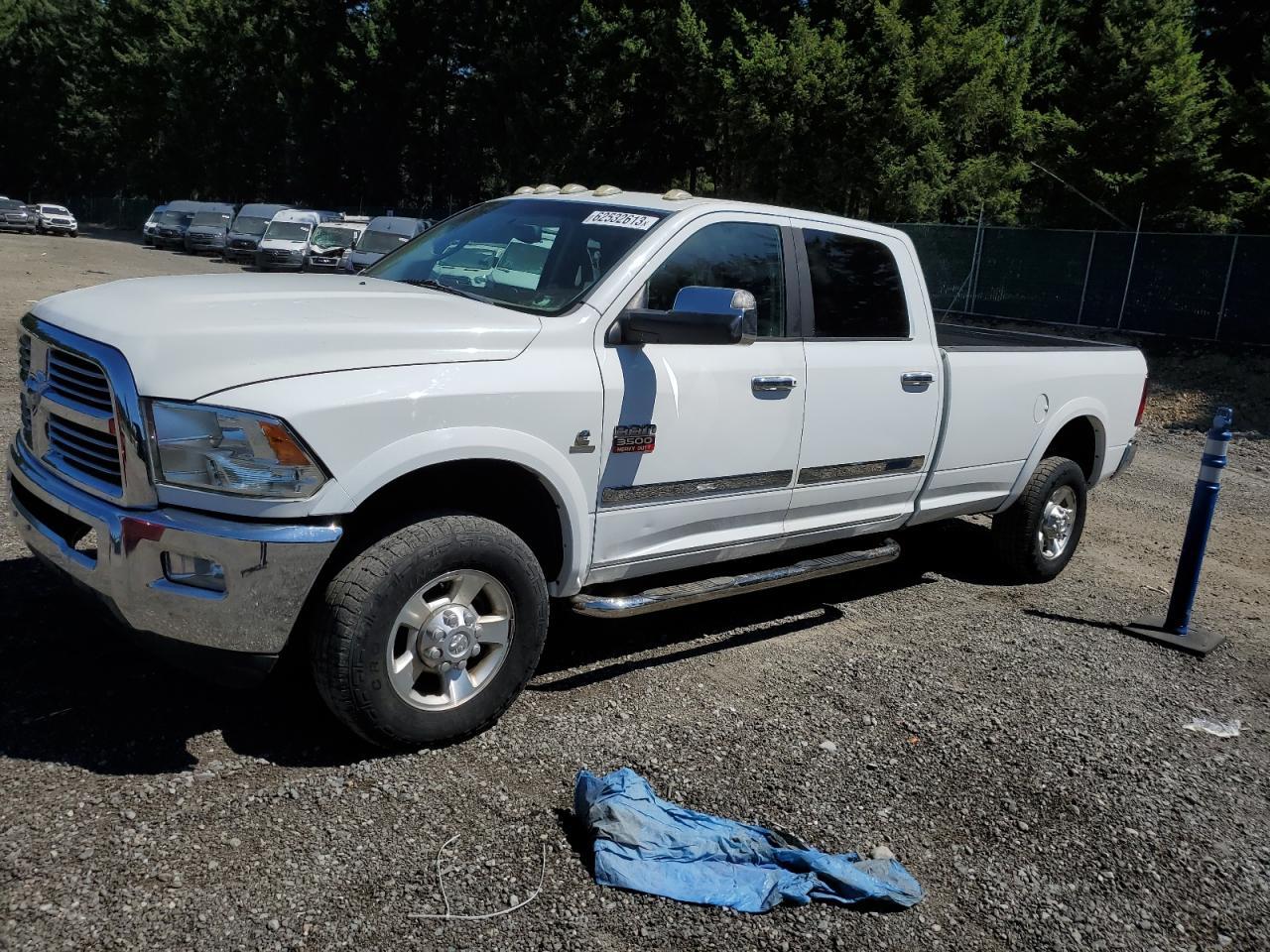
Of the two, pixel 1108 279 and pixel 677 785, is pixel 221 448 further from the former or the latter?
pixel 1108 279

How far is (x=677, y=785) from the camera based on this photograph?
3.90 m

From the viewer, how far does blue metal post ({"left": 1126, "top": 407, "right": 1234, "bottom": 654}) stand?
5898mm

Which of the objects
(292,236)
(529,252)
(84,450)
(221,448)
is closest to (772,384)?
(529,252)

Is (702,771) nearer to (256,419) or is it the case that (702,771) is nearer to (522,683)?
(522,683)

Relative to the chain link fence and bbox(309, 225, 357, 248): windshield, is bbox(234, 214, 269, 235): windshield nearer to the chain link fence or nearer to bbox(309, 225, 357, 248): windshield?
bbox(309, 225, 357, 248): windshield

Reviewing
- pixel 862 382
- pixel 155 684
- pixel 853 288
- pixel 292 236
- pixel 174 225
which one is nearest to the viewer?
pixel 155 684

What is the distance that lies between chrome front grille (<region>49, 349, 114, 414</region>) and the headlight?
0.26m

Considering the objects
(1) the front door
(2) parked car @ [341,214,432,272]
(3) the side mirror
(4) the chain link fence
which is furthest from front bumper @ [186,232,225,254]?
(3) the side mirror

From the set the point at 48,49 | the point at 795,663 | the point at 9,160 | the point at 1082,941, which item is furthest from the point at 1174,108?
the point at 9,160

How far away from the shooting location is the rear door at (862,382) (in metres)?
5.09

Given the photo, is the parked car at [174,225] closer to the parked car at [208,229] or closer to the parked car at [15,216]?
the parked car at [208,229]

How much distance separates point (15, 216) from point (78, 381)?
5496 centimetres

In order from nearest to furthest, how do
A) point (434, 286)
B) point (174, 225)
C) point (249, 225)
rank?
point (434, 286), point (249, 225), point (174, 225)

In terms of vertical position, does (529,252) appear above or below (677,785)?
above
